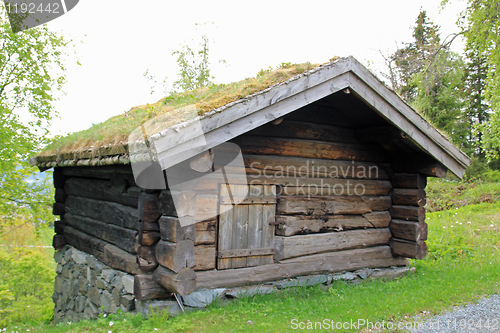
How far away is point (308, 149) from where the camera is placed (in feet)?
18.6

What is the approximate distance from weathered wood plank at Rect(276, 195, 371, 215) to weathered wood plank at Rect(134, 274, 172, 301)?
82.9 inches

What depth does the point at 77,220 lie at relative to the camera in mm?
7066

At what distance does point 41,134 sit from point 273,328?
1360 cm

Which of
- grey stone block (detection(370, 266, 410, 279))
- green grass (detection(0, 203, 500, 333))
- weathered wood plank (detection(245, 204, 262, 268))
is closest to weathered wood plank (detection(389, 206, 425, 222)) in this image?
grey stone block (detection(370, 266, 410, 279))

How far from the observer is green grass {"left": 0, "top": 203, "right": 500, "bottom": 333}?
409 centimetres

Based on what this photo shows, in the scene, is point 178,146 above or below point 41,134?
below

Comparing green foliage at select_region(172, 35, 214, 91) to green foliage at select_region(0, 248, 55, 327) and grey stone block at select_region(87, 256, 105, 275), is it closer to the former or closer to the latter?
green foliage at select_region(0, 248, 55, 327)

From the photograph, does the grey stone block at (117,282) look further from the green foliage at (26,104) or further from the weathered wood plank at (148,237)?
the green foliage at (26,104)

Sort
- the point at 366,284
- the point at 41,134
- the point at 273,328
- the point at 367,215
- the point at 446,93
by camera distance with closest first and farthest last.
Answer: the point at 273,328
the point at 366,284
the point at 367,215
the point at 41,134
the point at 446,93

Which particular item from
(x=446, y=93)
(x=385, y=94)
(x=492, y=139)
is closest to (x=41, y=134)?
(x=385, y=94)

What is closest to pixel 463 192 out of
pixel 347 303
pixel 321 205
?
pixel 321 205

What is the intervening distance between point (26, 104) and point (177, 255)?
44.5 ft

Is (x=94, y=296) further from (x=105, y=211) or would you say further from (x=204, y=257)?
(x=204, y=257)

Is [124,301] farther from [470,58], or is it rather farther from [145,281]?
[470,58]
